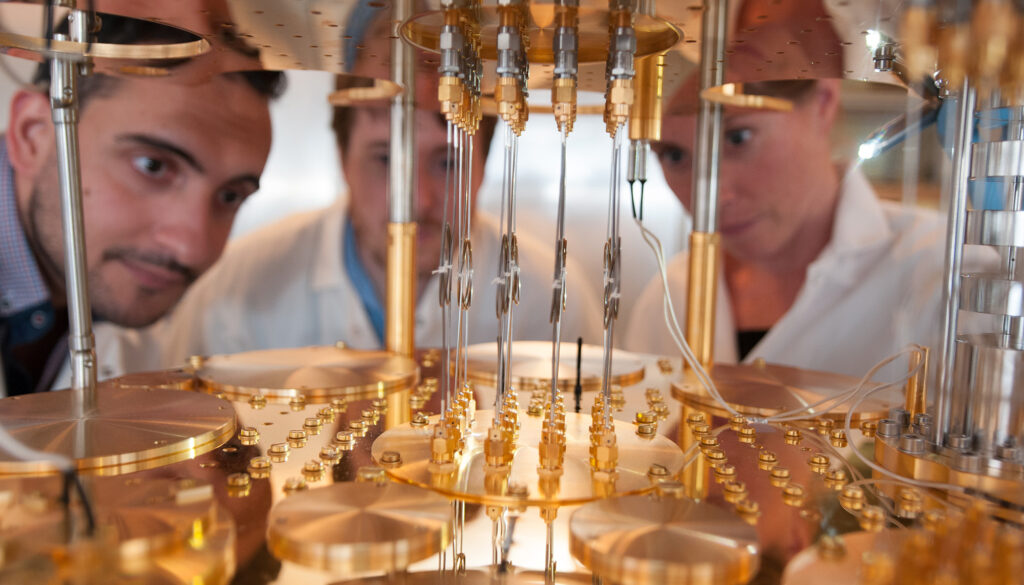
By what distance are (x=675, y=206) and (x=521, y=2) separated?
5.30ft

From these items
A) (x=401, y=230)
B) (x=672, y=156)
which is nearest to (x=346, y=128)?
(x=672, y=156)

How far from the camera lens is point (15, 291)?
2041 mm

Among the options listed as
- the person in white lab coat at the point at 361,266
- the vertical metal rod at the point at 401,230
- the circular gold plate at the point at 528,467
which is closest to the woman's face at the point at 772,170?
the person in white lab coat at the point at 361,266

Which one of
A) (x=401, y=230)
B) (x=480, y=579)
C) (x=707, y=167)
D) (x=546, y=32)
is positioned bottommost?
(x=480, y=579)

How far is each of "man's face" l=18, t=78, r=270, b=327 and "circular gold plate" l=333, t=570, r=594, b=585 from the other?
1771 millimetres

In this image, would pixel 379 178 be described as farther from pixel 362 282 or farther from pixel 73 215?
pixel 73 215

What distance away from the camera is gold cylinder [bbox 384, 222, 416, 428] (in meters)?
1.33

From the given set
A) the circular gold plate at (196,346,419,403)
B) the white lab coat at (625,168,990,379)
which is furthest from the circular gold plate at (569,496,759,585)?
the white lab coat at (625,168,990,379)

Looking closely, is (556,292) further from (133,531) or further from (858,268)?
(858,268)

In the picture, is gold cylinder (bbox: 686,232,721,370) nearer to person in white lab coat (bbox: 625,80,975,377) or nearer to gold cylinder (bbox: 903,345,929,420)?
gold cylinder (bbox: 903,345,929,420)

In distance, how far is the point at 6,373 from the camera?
6.68 ft

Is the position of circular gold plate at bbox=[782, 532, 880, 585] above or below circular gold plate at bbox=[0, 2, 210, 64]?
below

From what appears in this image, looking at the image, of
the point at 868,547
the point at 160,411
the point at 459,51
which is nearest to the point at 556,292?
the point at 459,51

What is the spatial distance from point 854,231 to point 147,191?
1913 mm
